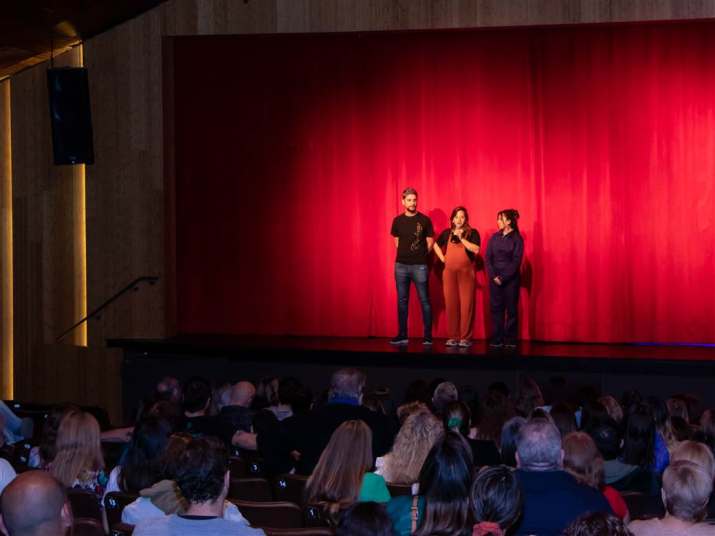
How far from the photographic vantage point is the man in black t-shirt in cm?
1105

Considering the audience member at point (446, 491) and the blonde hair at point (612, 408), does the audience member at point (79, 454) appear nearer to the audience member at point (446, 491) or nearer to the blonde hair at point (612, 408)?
the audience member at point (446, 491)

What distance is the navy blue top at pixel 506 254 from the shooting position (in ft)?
35.3

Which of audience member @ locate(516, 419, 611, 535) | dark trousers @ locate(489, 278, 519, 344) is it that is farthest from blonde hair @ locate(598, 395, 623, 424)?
dark trousers @ locate(489, 278, 519, 344)

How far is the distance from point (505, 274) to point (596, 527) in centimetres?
817

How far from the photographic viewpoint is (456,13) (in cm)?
1105

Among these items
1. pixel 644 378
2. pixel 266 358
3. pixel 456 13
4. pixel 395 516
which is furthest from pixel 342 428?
pixel 456 13

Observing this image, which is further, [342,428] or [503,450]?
[503,450]

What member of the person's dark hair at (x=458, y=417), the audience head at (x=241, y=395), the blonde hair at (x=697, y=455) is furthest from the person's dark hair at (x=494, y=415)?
the blonde hair at (x=697, y=455)

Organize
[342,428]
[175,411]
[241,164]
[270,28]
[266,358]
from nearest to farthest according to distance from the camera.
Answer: [342,428] < [175,411] < [266,358] < [270,28] < [241,164]

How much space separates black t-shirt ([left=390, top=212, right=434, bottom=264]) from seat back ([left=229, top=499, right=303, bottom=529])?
7145mm

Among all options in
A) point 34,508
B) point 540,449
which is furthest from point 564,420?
point 34,508

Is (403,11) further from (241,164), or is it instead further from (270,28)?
(241,164)

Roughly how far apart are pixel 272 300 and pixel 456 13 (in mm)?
3634

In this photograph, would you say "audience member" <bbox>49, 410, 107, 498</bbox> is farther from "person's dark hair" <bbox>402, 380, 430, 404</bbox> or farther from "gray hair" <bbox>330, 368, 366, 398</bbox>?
"person's dark hair" <bbox>402, 380, 430, 404</bbox>
